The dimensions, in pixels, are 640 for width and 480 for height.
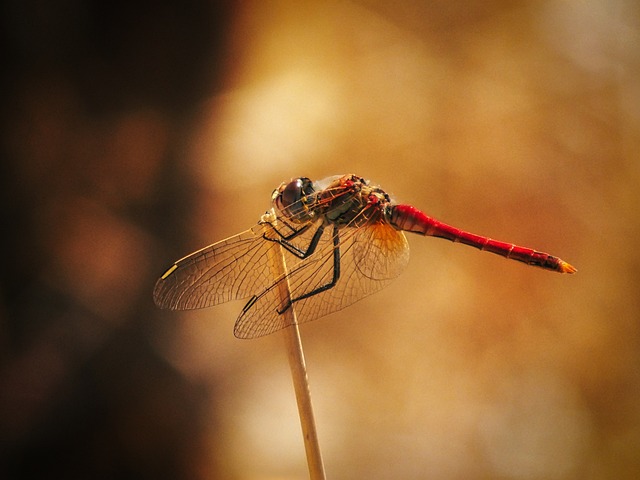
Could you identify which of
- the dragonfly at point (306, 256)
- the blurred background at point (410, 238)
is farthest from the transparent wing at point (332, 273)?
the blurred background at point (410, 238)

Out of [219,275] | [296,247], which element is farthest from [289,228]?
[219,275]

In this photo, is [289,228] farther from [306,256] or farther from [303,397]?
[303,397]

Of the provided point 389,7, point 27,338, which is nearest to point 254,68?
point 389,7

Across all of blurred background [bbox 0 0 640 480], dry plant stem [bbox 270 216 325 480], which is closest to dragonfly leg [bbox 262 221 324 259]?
dry plant stem [bbox 270 216 325 480]

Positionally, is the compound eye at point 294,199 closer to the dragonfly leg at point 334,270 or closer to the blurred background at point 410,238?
the dragonfly leg at point 334,270

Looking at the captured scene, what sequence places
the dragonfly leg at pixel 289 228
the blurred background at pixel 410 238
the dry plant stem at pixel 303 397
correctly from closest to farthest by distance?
the dry plant stem at pixel 303 397
the dragonfly leg at pixel 289 228
the blurred background at pixel 410 238
